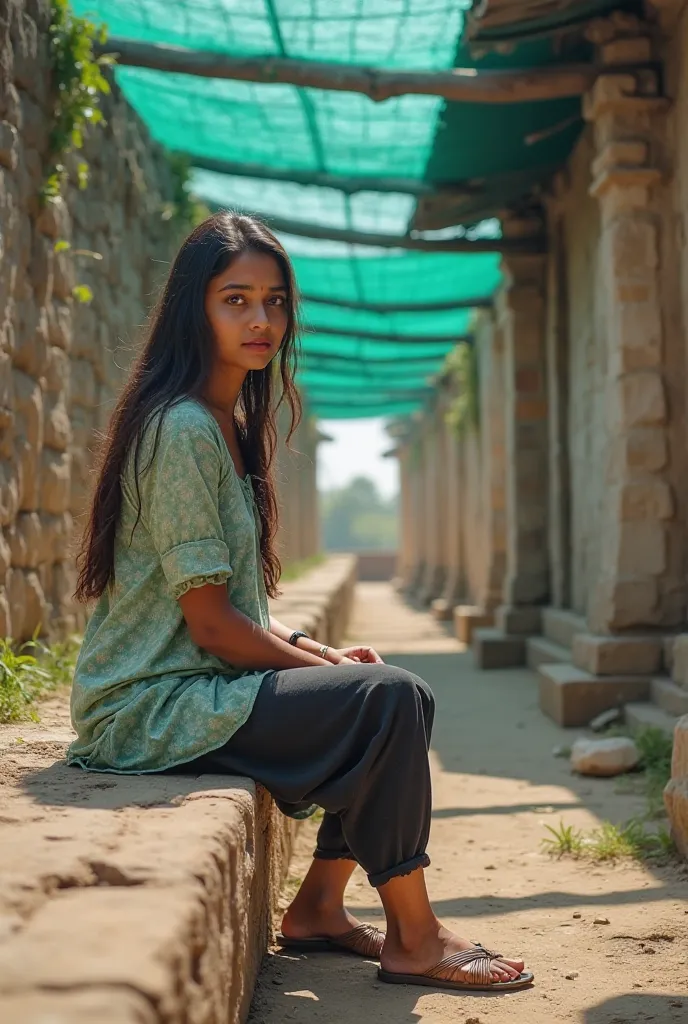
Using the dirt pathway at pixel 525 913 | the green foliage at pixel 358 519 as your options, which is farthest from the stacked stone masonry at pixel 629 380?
the green foliage at pixel 358 519

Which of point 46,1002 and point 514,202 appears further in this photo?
point 514,202

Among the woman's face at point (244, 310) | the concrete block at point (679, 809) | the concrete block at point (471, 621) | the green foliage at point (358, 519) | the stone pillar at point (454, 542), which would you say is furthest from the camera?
the green foliage at point (358, 519)

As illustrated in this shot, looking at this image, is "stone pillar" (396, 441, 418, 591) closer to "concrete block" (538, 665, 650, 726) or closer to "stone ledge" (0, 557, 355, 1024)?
"concrete block" (538, 665, 650, 726)

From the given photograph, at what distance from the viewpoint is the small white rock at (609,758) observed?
4.72 meters

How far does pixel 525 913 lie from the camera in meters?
3.02

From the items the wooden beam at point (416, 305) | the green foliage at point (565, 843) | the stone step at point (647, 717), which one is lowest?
the green foliage at point (565, 843)

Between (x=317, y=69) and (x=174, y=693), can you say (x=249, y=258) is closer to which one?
(x=174, y=693)

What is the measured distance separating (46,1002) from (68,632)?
4093 millimetres

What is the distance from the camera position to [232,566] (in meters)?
2.49

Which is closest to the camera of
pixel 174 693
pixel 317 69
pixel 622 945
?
pixel 174 693

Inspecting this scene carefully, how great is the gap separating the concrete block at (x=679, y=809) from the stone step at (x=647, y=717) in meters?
1.50

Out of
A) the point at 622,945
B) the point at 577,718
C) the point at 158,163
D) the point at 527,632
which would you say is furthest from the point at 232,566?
the point at 527,632

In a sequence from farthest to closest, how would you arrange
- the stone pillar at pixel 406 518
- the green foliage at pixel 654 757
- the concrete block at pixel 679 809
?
the stone pillar at pixel 406 518 < the green foliage at pixel 654 757 < the concrete block at pixel 679 809

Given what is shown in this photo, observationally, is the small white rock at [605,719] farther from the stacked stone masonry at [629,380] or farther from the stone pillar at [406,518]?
the stone pillar at [406,518]
